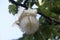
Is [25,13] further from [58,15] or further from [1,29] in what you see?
[1,29]

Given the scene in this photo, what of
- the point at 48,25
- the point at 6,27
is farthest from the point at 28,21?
the point at 6,27

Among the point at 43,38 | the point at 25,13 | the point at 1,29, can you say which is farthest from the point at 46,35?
the point at 1,29

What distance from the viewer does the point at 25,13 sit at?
50 cm

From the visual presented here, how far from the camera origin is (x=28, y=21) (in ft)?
1.61

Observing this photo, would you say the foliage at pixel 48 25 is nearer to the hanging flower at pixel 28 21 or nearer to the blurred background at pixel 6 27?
the hanging flower at pixel 28 21

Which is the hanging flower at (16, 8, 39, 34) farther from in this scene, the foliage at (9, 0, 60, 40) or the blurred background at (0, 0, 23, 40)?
the blurred background at (0, 0, 23, 40)

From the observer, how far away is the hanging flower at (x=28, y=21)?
1.61 feet

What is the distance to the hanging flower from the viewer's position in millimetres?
491

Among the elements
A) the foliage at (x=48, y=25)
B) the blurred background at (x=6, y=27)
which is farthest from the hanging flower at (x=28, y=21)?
the blurred background at (x=6, y=27)

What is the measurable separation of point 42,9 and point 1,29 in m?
0.93

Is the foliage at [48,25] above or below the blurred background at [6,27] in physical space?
above

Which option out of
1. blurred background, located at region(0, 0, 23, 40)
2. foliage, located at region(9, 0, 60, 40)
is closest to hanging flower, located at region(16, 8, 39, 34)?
foliage, located at region(9, 0, 60, 40)

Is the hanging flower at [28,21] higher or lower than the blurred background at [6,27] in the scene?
higher

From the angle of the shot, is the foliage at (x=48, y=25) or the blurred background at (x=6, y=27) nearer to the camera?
the foliage at (x=48, y=25)
